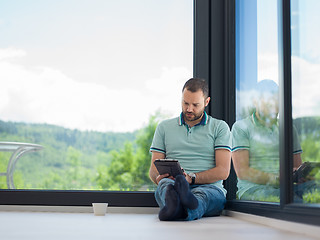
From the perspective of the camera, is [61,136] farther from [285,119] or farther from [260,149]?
[285,119]

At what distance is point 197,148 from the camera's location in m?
3.53

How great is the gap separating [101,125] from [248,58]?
151 centimetres

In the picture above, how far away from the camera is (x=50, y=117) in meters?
4.30

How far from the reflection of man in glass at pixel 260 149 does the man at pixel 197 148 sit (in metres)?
0.11

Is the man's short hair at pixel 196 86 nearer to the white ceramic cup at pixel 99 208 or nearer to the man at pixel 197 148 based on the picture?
the man at pixel 197 148

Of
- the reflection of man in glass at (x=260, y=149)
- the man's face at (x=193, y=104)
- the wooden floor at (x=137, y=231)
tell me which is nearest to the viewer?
the wooden floor at (x=137, y=231)

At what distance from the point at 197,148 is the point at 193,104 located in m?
0.31

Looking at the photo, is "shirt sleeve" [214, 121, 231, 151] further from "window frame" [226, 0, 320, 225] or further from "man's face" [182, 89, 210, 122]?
"window frame" [226, 0, 320, 225]

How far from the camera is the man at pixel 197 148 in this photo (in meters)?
3.32

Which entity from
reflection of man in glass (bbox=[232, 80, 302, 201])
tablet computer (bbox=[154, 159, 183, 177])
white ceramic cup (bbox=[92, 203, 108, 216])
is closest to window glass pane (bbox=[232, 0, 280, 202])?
reflection of man in glass (bbox=[232, 80, 302, 201])

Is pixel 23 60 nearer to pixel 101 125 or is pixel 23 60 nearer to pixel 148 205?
pixel 101 125

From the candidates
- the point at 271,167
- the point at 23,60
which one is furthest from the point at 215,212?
the point at 23,60

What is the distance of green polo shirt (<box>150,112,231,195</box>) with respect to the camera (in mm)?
3508

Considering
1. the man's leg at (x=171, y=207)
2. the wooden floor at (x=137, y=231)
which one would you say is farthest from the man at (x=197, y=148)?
the wooden floor at (x=137, y=231)
